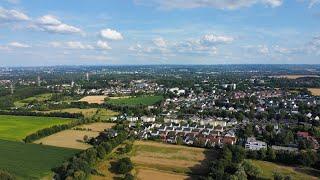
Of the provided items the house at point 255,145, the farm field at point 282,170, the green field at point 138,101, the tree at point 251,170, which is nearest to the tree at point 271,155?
the farm field at point 282,170

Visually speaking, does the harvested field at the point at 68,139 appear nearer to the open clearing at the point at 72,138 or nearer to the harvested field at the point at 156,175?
the open clearing at the point at 72,138

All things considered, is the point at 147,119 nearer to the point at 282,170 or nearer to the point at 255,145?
the point at 255,145

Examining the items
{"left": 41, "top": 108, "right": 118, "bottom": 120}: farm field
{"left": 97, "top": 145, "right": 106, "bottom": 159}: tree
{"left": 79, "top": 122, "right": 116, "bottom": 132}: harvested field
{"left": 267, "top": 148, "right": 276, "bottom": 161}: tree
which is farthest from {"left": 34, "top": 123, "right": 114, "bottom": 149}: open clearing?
{"left": 267, "top": 148, "right": 276, "bottom": 161}: tree

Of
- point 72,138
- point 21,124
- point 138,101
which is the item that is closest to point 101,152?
point 72,138

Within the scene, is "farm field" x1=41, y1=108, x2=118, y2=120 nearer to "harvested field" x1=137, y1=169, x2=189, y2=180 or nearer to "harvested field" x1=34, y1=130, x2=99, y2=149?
"harvested field" x1=34, y1=130, x2=99, y2=149

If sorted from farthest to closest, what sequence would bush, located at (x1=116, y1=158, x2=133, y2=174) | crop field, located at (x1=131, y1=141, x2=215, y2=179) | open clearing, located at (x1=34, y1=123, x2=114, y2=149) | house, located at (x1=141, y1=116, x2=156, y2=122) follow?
house, located at (x1=141, y1=116, x2=156, y2=122) → open clearing, located at (x1=34, y1=123, x2=114, y2=149) → crop field, located at (x1=131, y1=141, x2=215, y2=179) → bush, located at (x1=116, y1=158, x2=133, y2=174)

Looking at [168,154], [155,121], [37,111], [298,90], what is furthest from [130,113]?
[298,90]

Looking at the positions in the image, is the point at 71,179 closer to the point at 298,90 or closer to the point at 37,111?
the point at 37,111
